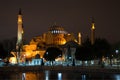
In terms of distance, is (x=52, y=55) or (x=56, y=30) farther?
(x=56, y=30)

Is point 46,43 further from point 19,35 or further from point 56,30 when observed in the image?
point 19,35

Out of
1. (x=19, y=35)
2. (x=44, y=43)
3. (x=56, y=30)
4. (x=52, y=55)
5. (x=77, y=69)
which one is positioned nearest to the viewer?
(x=77, y=69)

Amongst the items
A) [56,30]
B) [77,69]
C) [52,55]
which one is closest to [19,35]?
[52,55]

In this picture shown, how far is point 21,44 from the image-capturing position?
130 metres

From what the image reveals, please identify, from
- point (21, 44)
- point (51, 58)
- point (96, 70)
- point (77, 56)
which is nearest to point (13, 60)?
point (21, 44)

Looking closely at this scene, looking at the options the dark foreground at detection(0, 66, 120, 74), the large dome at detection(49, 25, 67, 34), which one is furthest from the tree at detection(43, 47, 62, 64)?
the large dome at detection(49, 25, 67, 34)

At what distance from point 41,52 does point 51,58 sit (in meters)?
27.1

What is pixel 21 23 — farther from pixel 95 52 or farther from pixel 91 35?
pixel 95 52

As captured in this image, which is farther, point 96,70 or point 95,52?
point 95,52

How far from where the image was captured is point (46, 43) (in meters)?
150

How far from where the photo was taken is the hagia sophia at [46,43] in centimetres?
12636

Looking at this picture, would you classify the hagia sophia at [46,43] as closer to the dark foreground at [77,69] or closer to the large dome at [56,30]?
the large dome at [56,30]

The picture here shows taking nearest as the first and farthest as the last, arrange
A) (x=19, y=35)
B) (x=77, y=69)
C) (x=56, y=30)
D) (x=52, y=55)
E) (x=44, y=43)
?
(x=77, y=69), (x=52, y=55), (x=19, y=35), (x=44, y=43), (x=56, y=30)

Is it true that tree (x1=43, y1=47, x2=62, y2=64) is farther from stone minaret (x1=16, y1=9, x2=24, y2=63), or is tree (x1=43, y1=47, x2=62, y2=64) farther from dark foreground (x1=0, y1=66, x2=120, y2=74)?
dark foreground (x1=0, y1=66, x2=120, y2=74)
